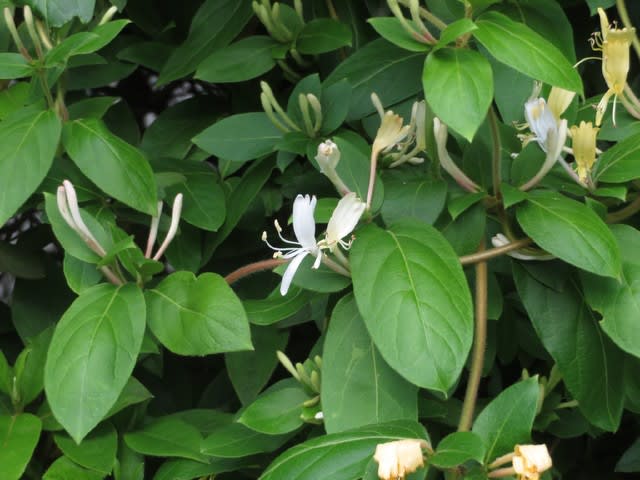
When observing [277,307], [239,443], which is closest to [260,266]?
[277,307]

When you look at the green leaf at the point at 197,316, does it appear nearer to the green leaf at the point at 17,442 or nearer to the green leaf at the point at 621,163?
the green leaf at the point at 17,442

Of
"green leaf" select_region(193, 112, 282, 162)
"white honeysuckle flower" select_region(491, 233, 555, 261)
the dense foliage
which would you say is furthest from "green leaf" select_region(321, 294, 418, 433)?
"green leaf" select_region(193, 112, 282, 162)

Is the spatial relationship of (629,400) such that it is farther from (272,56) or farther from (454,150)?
(272,56)

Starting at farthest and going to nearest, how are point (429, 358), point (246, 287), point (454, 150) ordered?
point (246, 287) → point (454, 150) → point (429, 358)

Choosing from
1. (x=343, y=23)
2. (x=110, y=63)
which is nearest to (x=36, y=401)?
(x=110, y=63)

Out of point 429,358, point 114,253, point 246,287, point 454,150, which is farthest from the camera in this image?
point 246,287

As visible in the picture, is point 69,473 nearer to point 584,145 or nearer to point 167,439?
point 167,439

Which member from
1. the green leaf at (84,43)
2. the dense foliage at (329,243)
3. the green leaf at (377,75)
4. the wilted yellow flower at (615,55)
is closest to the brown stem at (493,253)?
the dense foliage at (329,243)
